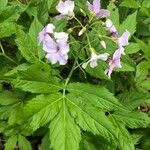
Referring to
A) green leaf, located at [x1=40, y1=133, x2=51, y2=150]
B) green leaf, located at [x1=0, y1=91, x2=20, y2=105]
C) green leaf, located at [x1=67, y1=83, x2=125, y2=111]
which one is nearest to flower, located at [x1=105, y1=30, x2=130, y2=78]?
green leaf, located at [x1=67, y1=83, x2=125, y2=111]

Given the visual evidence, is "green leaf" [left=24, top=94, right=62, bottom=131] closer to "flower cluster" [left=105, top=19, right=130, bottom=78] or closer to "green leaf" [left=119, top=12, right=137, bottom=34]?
"flower cluster" [left=105, top=19, right=130, bottom=78]

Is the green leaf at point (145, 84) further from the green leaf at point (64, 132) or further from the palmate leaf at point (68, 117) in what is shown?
the green leaf at point (64, 132)

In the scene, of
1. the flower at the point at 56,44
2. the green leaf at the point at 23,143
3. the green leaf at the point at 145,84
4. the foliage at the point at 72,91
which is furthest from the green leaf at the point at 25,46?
the green leaf at the point at 145,84

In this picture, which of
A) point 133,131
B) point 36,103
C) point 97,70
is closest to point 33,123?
point 36,103

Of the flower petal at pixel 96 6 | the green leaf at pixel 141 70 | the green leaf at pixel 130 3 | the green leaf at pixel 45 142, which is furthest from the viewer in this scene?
the green leaf at pixel 130 3

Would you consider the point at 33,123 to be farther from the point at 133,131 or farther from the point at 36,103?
the point at 133,131

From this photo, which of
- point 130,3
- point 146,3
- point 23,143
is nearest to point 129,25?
point 130,3
